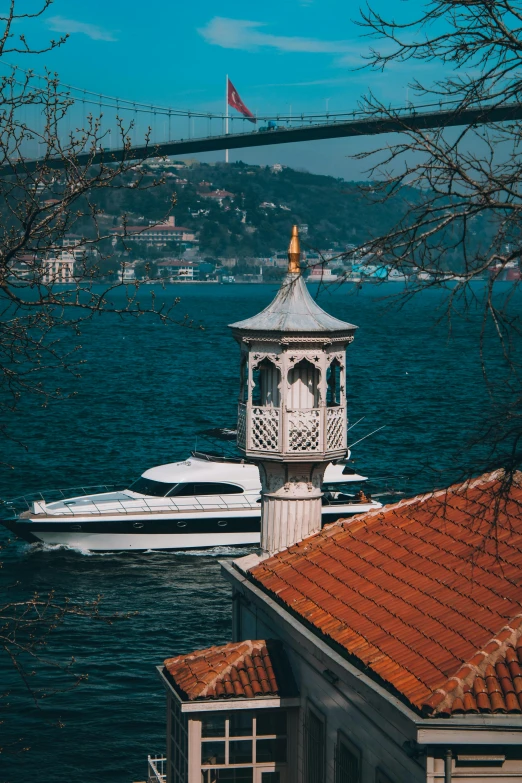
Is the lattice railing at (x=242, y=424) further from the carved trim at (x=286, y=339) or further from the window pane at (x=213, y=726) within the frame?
the window pane at (x=213, y=726)

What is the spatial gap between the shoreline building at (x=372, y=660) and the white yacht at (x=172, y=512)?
61.2ft

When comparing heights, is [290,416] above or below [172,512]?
above

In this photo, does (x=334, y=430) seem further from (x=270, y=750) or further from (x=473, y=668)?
(x=473, y=668)

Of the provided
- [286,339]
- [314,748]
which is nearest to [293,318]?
[286,339]

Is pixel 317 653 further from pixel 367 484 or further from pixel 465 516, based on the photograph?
pixel 367 484

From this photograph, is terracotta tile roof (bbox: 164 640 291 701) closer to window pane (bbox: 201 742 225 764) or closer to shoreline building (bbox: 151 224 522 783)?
shoreline building (bbox: 151 224 522 783)

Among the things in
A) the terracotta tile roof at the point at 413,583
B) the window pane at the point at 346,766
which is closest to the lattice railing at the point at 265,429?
the terracotta tile roof at the point at 413,583

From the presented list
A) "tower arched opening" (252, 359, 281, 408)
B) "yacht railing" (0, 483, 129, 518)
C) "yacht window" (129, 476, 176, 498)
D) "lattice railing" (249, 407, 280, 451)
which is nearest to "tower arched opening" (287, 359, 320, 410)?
"tower arched opening" (252, 359, 281, 408)

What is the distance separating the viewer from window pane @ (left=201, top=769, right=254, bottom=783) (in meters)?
11.0

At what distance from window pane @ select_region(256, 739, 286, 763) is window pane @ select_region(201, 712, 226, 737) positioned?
0.46 m

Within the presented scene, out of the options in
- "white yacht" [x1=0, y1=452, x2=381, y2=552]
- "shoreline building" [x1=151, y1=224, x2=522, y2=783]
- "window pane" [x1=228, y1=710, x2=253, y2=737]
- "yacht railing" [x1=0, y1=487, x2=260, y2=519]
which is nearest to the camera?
"shoreline building" [x1=151, y1=224, x2=522, y2=783]

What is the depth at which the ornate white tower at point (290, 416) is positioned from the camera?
1405 cm

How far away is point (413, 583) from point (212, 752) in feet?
7.59

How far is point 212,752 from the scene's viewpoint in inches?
433
